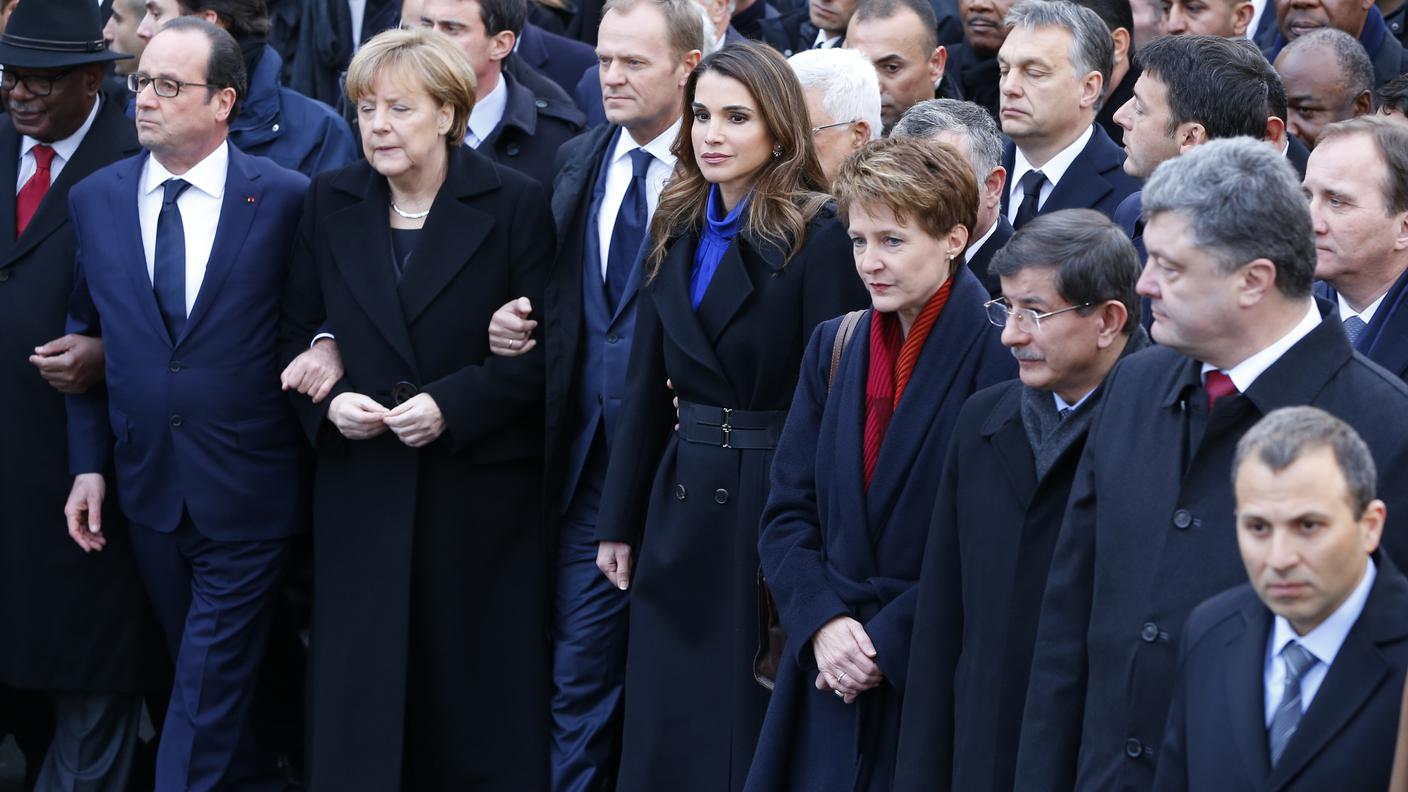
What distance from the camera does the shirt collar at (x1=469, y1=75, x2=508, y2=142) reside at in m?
6.80

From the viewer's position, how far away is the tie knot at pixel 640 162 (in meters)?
5.95

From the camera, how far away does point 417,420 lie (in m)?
5.59

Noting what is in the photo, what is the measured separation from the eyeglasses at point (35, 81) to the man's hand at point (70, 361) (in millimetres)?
846

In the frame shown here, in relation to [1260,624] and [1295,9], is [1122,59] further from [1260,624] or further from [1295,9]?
[1260,624]

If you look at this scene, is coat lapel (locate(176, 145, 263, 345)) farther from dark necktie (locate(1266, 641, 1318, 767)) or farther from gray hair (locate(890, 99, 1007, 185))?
dark necktie (locate(1266, 641, 1318, 767))

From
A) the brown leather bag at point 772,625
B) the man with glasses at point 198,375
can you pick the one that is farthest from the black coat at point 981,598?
the man with glasses at point 198,375

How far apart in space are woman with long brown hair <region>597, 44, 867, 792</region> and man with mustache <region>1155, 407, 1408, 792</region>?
200cm

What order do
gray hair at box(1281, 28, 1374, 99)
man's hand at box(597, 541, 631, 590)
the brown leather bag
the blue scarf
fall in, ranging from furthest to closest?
1. gray hair at box(1281, 28, 1374, 99)
2. man's hand at box(597, 541, 631, 590)
3. the blue scarf
4. the brown leather bag

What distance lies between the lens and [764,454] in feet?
16.6

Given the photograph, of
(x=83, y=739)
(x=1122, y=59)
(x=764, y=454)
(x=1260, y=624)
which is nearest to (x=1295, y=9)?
(x=1122, y=59)

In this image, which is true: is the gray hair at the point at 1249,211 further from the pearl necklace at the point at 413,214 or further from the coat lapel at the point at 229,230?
the coat lapel at the point at 229,230

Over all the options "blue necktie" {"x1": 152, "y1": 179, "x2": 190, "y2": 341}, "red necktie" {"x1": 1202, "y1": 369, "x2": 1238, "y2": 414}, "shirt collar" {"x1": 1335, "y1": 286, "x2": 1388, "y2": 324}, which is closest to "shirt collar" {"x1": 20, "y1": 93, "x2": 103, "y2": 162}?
"blue necktie" {"x1": 152, "y1": 179, "x2": 190, "y2": 341}

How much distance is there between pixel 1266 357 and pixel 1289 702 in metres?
0.64

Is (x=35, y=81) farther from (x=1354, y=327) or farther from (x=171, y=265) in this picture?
(x=1354, y=327)
